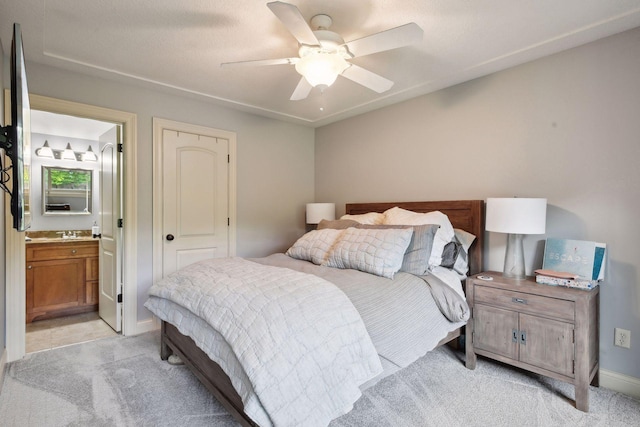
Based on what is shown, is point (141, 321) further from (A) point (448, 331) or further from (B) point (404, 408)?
(A) point (448, 331)

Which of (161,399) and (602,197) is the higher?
(602,197)

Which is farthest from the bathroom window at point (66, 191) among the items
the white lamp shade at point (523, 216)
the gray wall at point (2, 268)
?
the white lamp shade at point (523, 216)

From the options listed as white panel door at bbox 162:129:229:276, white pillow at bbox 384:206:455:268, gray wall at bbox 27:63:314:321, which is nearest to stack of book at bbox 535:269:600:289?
white pillow at bbox 384:206:455:268

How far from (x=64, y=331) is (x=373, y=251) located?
10.7 ft

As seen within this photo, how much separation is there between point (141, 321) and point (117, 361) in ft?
2.13

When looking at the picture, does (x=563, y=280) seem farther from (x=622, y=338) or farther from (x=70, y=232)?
(x=70, y=232)

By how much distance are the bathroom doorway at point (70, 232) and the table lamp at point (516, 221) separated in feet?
11.1

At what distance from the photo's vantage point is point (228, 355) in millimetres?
1499

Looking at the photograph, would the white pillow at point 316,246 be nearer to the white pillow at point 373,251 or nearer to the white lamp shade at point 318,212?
the white pillow at point 373,251

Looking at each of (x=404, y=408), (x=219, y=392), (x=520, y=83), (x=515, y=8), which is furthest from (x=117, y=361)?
(x=520, y=83)

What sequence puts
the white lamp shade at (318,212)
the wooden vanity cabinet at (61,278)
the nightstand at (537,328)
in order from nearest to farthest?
the nightstand at (537,328) < the wooden vanity cabinet at (61,278) < the white lamp shade at (318,212)

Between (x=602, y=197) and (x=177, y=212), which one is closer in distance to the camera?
(x=602, y=197)

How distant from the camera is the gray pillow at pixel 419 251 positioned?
2350 millimetres

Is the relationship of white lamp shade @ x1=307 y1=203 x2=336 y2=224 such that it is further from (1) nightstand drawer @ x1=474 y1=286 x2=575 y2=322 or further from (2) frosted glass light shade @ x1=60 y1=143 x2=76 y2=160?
(2) frosted glass light shade @ x1=60 y1=143 x2=76 y2=160
